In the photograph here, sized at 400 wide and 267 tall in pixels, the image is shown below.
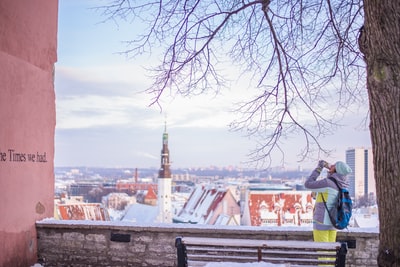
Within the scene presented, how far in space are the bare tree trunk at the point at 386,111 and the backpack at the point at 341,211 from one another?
188 cm

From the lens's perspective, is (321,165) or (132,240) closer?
(321,165)

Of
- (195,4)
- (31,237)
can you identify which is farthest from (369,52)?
(31,237)

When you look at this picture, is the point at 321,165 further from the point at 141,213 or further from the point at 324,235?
the point at 141,213

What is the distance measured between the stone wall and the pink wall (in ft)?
1.01

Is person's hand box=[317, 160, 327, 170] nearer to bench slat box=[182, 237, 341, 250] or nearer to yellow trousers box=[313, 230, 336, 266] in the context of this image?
yellow trousers box=[313, 230, 336, 266]

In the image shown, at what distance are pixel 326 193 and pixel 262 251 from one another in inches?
50.3

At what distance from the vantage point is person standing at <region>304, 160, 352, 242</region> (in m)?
5.85

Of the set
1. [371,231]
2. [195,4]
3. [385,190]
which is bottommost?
[371,231]

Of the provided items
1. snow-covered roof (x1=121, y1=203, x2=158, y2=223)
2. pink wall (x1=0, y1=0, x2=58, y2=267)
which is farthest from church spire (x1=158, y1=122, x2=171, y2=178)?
pink wall (x1=0, y1=0, x2=58, y2=267)

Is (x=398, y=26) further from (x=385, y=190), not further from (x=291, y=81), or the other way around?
(x=291, y=81)

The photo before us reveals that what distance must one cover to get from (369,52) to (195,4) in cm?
383

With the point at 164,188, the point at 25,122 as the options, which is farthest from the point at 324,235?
the point at 164,188

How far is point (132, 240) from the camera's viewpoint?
22.1 feet

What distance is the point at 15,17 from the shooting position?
6547 millimetres
